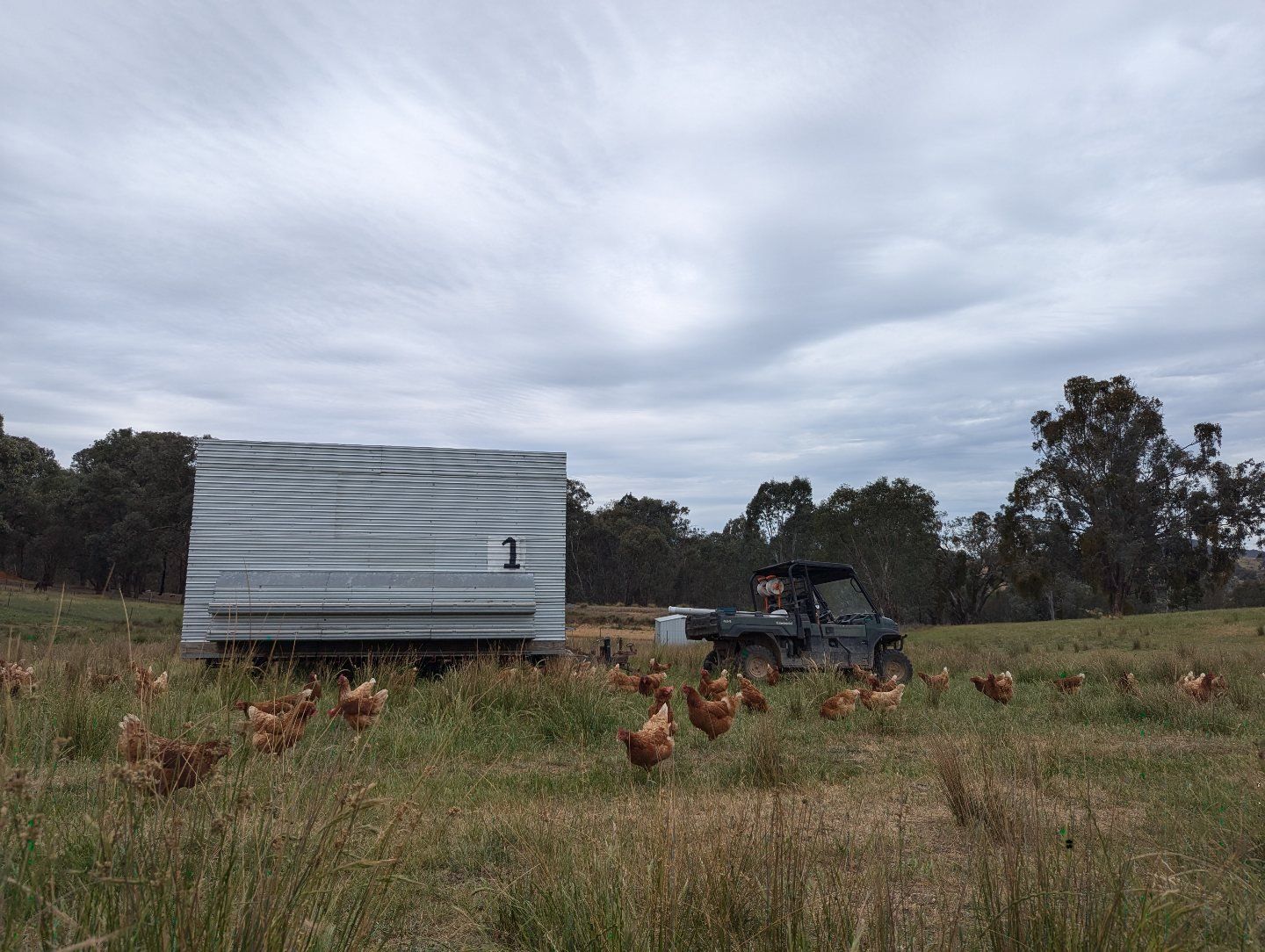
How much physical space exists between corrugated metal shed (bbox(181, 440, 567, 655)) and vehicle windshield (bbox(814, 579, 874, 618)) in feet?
15.1

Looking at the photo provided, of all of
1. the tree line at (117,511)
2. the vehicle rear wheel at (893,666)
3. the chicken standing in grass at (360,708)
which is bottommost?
the vehicle rear wheel at (893,666)

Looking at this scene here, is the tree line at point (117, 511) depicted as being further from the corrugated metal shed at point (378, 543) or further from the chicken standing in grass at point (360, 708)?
the chicken standing in grass at point (360, 708)

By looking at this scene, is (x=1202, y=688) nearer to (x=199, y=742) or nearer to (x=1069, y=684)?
(x=1069, y=684)

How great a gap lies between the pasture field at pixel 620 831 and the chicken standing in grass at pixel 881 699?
184 mm

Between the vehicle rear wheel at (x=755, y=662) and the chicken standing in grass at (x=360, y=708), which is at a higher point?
the chicken standing in grass at (x=360, y=708)

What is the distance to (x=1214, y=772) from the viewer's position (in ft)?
18.2

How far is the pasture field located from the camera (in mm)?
2059

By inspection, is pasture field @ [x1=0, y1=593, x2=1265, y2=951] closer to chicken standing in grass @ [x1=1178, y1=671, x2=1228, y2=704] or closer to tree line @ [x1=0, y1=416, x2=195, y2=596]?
chicken standing in grass @ [x1=1178, y1=671, x2=1228, y2=704]

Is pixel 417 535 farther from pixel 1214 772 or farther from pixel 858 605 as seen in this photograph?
pixel 1214 772

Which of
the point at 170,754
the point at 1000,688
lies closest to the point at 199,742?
the point at 170,754

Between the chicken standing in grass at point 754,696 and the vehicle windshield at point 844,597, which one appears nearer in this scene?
the chicken standing in grass at point 754,696

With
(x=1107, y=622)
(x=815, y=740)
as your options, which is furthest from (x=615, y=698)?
(x=1107, y=622)

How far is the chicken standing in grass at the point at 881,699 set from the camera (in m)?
8.19

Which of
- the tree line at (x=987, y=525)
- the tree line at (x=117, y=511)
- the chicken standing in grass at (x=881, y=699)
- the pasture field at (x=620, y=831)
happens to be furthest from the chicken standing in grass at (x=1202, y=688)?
the tree line at (x=117, y=511)
